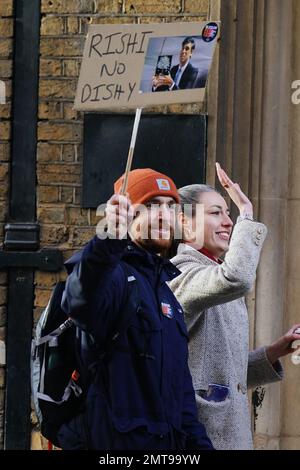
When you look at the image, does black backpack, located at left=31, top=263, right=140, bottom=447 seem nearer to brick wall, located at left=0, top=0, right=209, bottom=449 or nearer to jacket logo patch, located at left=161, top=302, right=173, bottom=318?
jacket logo patch, located at left=161, top=302, right=173, bottom=318

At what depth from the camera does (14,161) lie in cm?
560

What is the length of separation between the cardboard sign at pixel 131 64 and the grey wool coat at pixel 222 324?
57 cm

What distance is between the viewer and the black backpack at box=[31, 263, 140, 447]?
319 cm

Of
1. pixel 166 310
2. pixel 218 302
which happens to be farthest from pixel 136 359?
pixel 218 302

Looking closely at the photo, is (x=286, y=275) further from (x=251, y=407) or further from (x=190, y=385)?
(x=190, y=385)

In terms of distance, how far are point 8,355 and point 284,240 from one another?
1539mm

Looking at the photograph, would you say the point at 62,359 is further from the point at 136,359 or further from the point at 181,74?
the point at 181,74

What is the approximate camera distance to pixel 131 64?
3.50 metres

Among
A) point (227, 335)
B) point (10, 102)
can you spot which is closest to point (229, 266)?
point (227, 335)

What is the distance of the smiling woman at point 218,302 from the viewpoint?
366 cm

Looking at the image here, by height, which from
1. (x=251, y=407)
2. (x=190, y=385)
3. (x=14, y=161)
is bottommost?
(x=251, y=407)

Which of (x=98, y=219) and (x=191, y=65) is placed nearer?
(x=191, y=65)

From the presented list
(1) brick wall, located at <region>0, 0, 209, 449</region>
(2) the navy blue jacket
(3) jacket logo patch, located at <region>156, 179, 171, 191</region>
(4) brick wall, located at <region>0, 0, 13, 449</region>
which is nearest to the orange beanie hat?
(3) jacket logo patch, located at <region>156, 179, 171, 191</region>

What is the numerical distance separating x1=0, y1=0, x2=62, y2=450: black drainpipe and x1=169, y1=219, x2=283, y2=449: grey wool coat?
1.75 metres
